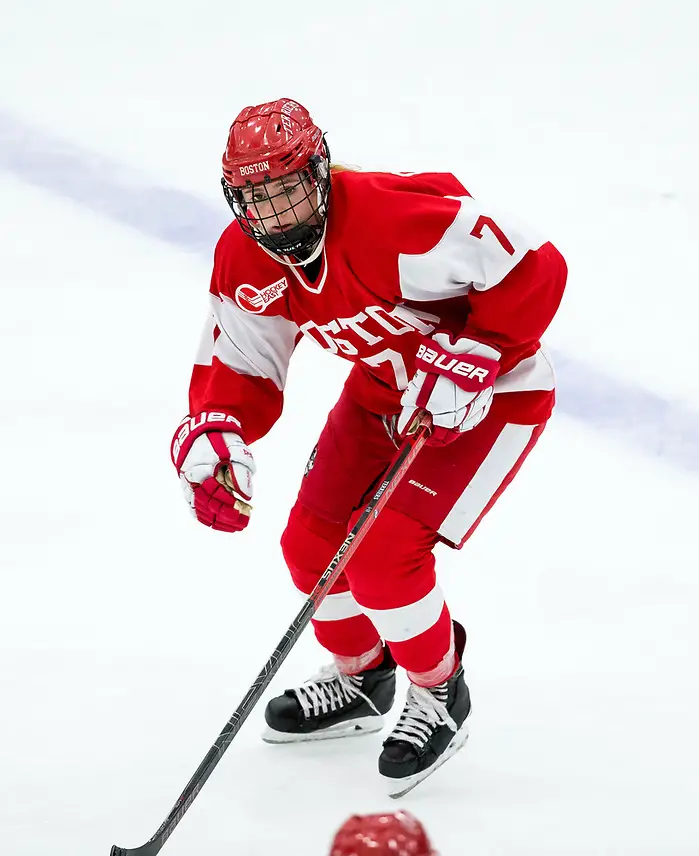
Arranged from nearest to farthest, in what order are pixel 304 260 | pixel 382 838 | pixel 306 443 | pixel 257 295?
pixel 382 838 → pixel 304 260 → pixel 257 295 → pixel 306 443

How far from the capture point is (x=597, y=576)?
2.92m

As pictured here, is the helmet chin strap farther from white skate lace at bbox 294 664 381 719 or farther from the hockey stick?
white skate lace at bbox 294 664 381 719

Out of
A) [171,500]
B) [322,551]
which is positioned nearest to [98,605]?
[171,500]

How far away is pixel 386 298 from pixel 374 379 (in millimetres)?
253

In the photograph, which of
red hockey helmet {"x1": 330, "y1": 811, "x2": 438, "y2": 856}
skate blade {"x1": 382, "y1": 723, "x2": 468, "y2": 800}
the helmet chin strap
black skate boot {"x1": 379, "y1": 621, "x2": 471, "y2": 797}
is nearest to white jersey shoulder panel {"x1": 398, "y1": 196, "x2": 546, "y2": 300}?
the helmet chin strap

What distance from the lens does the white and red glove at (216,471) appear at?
7.11ft

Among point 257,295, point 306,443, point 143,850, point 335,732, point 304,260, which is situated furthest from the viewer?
point 306,443

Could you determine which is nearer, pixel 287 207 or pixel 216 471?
pixel 287 207

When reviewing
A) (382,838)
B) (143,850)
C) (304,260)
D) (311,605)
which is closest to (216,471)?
(311,605)

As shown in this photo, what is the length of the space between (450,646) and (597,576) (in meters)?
0.69

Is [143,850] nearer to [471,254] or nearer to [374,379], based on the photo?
[374,379]

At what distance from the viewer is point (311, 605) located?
2170 millimetres

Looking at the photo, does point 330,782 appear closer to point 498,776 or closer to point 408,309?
point 498,776

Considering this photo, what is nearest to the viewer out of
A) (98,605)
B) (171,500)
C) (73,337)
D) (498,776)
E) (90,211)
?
(498,776)
